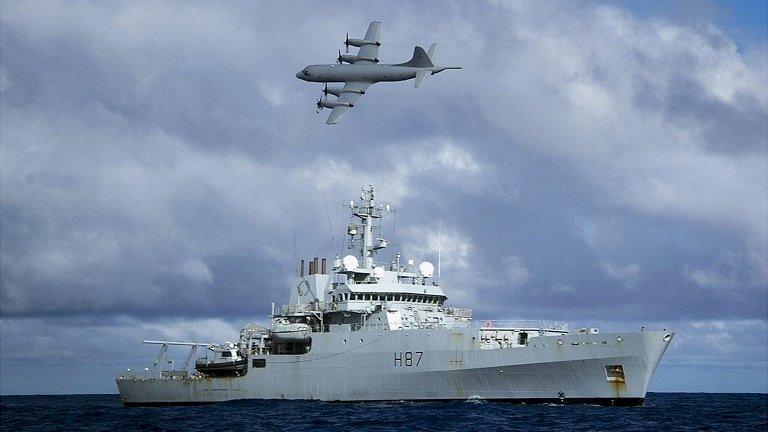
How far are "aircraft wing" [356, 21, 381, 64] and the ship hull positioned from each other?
1436 centimetres

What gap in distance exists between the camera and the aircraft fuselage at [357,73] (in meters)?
41.0

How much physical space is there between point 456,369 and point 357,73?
15163 millimetres

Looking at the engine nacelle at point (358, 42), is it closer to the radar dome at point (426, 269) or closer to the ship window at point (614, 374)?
the radar dome at point (426, 269)

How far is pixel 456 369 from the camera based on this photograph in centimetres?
4006

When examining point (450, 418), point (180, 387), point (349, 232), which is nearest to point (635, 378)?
point (450, 418)

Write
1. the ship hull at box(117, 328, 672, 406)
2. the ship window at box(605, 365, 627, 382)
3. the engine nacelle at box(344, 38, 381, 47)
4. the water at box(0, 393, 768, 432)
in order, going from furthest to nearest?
1. the engine nacelle at box(344, 38, 381, 47)
2. the ship window at box(605, 365, 627, 382)
3. the ship hull at box(117, 328, 672, 406)
4. the water at box(0, 393, 768, 432)

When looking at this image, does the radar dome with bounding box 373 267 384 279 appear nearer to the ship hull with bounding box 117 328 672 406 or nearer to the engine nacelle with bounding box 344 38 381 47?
the ship hull with bounding box 117 328 672 406

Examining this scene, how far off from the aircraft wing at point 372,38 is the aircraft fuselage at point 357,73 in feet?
3.98

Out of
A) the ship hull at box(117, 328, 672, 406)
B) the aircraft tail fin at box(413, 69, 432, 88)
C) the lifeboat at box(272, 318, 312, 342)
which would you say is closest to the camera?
the ship hull at box(117, 328, 672, 406)

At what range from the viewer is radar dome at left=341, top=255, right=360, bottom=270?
46906 millimetres

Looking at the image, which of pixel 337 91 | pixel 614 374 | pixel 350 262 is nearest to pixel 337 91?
pixel 337 91

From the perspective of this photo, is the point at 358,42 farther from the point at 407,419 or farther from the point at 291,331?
the point at 407,419

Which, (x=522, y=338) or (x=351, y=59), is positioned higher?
(x=351, y=59)

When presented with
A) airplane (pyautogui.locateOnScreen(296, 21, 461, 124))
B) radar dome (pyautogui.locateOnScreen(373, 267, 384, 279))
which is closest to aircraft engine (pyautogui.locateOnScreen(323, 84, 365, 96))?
airplane (pyautogui.locateOnScreen(296, 21, 461, 124))
